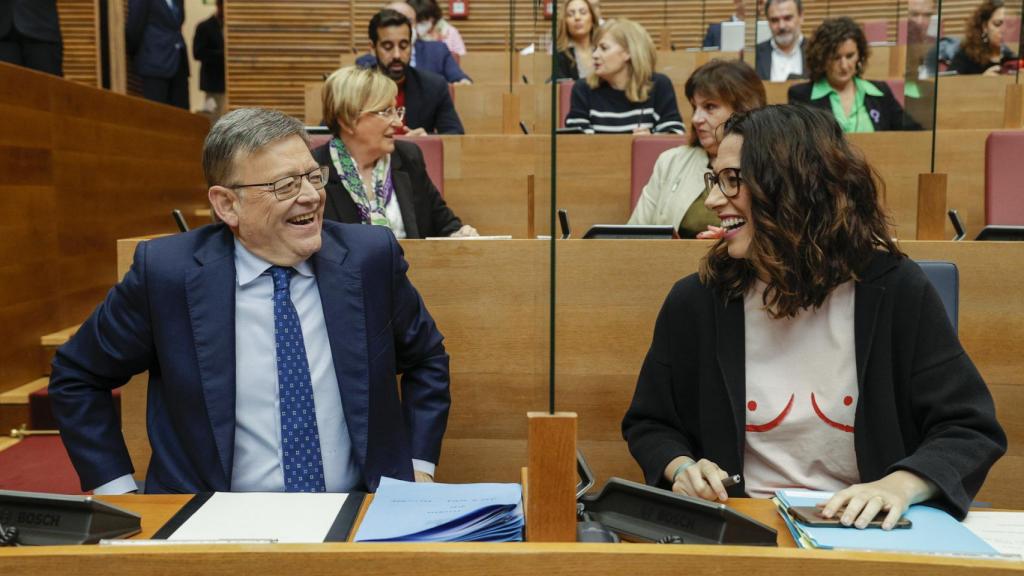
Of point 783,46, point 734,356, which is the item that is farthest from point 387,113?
point 783,46

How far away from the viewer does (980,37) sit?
5.17m

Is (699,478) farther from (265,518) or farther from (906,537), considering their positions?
(265,518)

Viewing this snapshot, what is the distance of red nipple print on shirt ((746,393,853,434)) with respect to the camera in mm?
1363

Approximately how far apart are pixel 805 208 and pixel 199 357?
88 cm

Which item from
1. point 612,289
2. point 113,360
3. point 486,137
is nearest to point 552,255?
point 113,360

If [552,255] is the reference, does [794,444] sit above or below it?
below

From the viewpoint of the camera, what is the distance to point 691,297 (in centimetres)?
146

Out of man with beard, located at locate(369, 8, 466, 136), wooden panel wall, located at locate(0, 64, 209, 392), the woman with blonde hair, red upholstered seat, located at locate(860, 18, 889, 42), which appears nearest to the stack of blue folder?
wooden panel wall, located at locate(0, 64, 209, 392)

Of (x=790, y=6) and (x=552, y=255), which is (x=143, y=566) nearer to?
(x=552, y=255)

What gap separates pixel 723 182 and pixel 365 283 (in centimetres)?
55

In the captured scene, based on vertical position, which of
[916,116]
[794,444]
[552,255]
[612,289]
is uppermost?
[916,116]

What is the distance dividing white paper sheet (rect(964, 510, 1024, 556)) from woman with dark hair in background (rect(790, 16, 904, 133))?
2.70 metres

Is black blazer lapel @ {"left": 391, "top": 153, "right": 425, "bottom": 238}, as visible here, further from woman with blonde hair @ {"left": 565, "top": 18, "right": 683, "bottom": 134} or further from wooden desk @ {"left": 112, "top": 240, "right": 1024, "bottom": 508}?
woman with blonde hair @ {"left": 565, "top": 18, "right": 683, "bottom": 134}

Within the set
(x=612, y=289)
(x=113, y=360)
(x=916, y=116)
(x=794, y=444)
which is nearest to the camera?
(x=794, y=444)
